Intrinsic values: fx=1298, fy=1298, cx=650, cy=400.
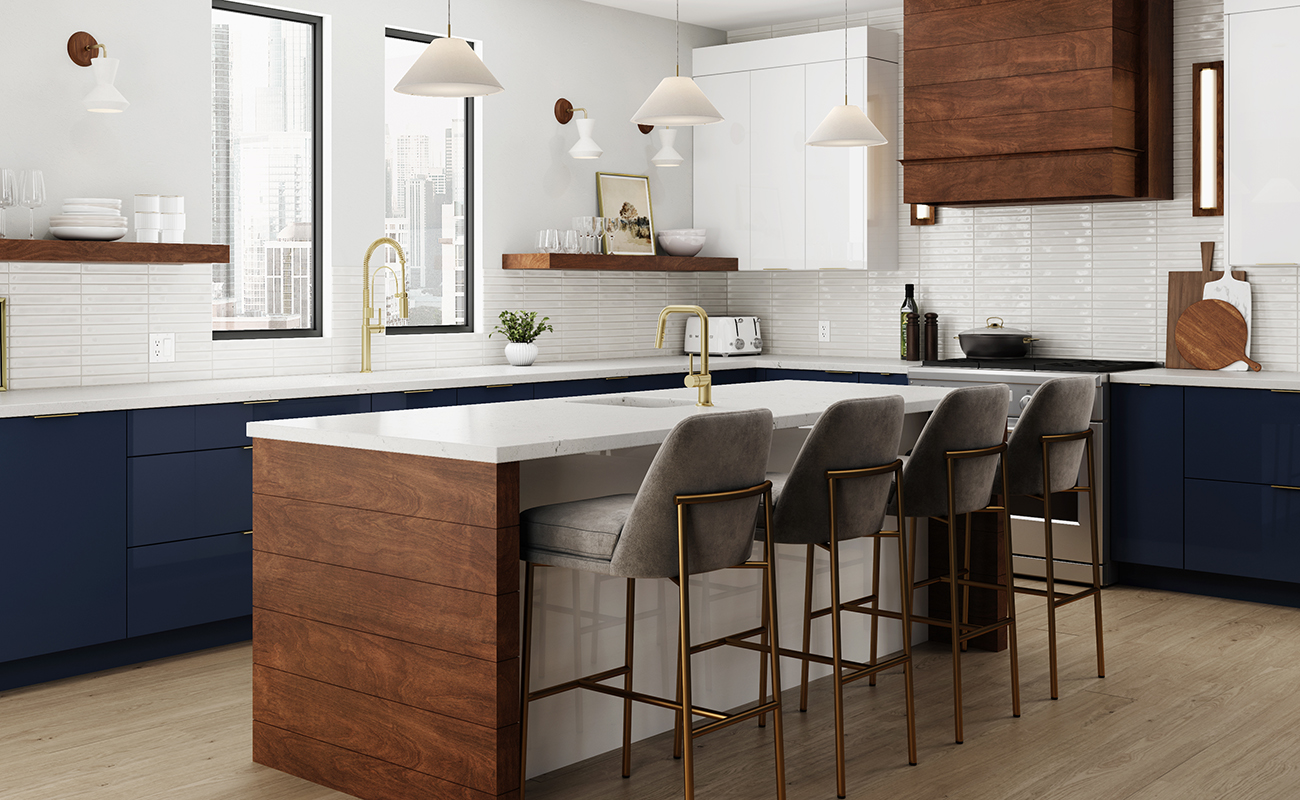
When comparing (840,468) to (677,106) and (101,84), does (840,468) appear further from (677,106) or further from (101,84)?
(101,84)

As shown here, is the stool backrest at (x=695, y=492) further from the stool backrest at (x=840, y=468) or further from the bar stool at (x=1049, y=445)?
the bar stool at (x=1049, y=445)

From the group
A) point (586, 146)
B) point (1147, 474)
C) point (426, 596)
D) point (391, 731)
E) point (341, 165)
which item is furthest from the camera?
point (586, 146)

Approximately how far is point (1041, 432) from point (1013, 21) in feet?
8.13

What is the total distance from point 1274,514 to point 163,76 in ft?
15.0

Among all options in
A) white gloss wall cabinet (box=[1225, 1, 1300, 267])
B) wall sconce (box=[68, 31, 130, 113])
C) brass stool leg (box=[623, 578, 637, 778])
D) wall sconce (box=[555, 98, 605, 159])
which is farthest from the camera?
wall sconce (box=[555, 98, 605, 159])

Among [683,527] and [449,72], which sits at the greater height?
[449,72]

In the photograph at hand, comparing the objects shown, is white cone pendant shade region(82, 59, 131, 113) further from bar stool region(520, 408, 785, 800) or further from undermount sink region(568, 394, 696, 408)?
bar stool region(520, 408, 785, 800)

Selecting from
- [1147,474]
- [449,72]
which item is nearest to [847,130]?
[449,72]

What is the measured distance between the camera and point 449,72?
11.6 feet

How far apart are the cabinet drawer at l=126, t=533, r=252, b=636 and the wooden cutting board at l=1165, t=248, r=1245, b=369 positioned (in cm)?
397

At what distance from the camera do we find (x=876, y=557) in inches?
158

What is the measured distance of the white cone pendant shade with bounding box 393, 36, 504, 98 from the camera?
3.53 meters

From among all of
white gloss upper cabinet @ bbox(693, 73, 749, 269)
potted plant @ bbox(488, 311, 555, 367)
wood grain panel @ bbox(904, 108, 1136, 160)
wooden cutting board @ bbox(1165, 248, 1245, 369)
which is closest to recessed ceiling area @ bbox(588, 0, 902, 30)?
white gloss upper cabinet @ bbox(693, 73, 749, 269)

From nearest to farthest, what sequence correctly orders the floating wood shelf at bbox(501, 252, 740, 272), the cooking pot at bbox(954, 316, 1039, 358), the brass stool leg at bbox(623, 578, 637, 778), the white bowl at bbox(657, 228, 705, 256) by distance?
the brass stool leg at bbox(623, 578, 637, 778), the cooking pot at bbox(954, 316, 1039, 358), the floating wood shelf at bbox(501, 252, 740, 272), the white bowl at bbox(657, 228, 705, 256)
